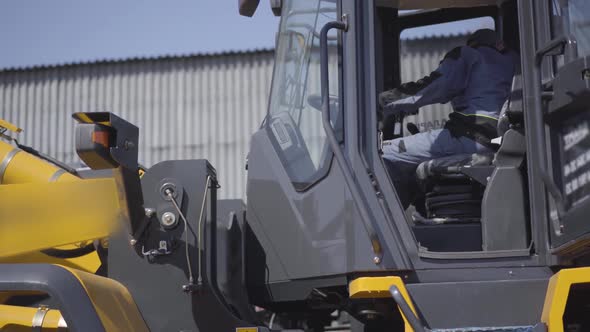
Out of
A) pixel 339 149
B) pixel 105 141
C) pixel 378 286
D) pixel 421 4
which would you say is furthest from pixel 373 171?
pixel 421 4

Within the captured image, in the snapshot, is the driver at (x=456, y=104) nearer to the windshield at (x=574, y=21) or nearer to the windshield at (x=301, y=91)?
the windshield at (x=301, y=91)

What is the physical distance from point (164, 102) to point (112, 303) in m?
13.9

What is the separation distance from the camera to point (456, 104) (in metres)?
4.38

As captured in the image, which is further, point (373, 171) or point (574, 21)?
point (373, 171)

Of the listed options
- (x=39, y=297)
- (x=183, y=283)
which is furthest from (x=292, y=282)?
(x=39, y=297)

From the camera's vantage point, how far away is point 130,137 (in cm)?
386

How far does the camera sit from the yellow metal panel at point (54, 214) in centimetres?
410

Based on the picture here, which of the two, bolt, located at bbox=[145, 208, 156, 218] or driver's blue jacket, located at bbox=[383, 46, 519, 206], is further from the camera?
driver's blue jacket, located at bbox=[383, 46, 519, 206]

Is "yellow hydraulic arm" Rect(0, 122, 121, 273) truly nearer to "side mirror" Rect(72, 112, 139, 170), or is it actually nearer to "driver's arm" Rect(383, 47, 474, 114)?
"side mirror" Rect(72, 112, 139, 170)

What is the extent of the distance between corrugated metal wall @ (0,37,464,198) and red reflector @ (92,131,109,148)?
505 inches

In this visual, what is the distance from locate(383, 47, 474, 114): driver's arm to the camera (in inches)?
168

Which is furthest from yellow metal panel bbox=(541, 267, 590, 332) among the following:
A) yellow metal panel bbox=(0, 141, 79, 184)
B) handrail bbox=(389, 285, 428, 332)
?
yellow metal panel bbox=(0, 141, 79, 184)

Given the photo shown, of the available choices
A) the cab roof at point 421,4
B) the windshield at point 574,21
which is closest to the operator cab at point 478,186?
the cab roof at point 421,4

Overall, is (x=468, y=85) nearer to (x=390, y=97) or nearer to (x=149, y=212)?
(x=390, y=97)
